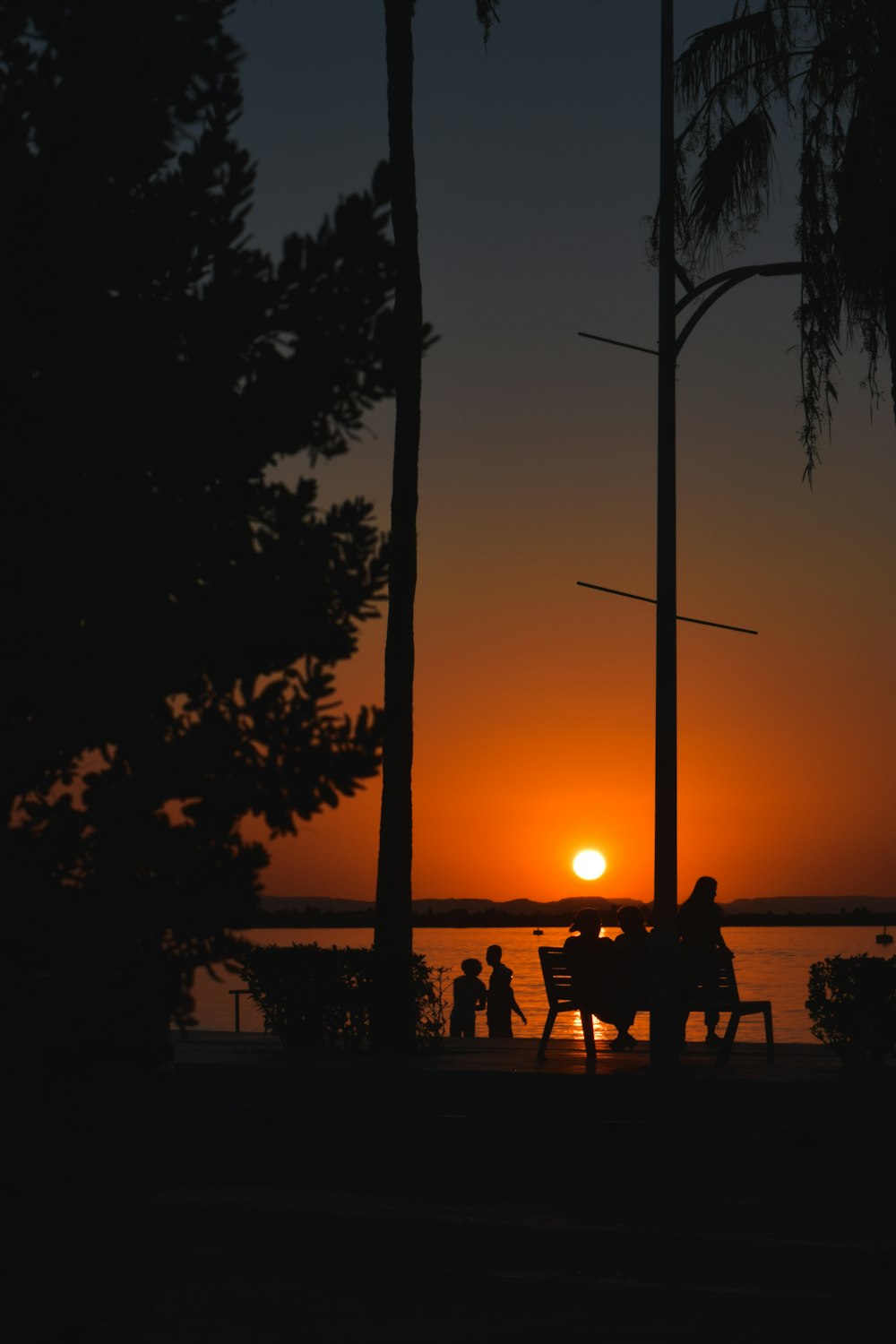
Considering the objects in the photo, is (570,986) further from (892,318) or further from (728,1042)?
(892,318)

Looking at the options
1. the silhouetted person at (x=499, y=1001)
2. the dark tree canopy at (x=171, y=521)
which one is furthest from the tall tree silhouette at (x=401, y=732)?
the dark tree canopy at (x=171, y=521)

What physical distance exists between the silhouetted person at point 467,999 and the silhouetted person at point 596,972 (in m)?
5.08

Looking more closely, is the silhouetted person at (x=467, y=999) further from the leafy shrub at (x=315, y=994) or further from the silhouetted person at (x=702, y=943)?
the silhouetted person at (x=702, y=943)

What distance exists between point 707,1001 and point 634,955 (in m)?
2.09

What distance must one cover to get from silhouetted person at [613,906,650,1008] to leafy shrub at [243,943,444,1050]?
7.65 ft

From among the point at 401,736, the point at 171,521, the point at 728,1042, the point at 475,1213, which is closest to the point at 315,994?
the point at 401,736

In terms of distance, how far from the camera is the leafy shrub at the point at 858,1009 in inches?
672

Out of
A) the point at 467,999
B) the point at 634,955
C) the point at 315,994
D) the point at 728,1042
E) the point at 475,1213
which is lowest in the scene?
the point at 475,1213

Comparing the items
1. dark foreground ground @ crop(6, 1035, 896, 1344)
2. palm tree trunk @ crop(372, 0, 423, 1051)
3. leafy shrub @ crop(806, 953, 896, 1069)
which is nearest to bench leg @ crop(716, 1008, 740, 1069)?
leafy shrub @ crop(806, 953, 896, 1069)

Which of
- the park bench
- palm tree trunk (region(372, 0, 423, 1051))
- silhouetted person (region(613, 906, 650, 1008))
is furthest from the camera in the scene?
silhouetted person (region(613, 906, 650, 1008))

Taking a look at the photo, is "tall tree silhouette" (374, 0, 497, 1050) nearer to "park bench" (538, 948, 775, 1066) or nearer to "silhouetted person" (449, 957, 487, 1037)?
"park bench" (538, 948, 775, 1066)

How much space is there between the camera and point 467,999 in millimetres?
24719

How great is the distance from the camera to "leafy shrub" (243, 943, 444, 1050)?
2022cm

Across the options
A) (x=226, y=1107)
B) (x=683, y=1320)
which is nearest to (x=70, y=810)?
(x=683, y=1320)
